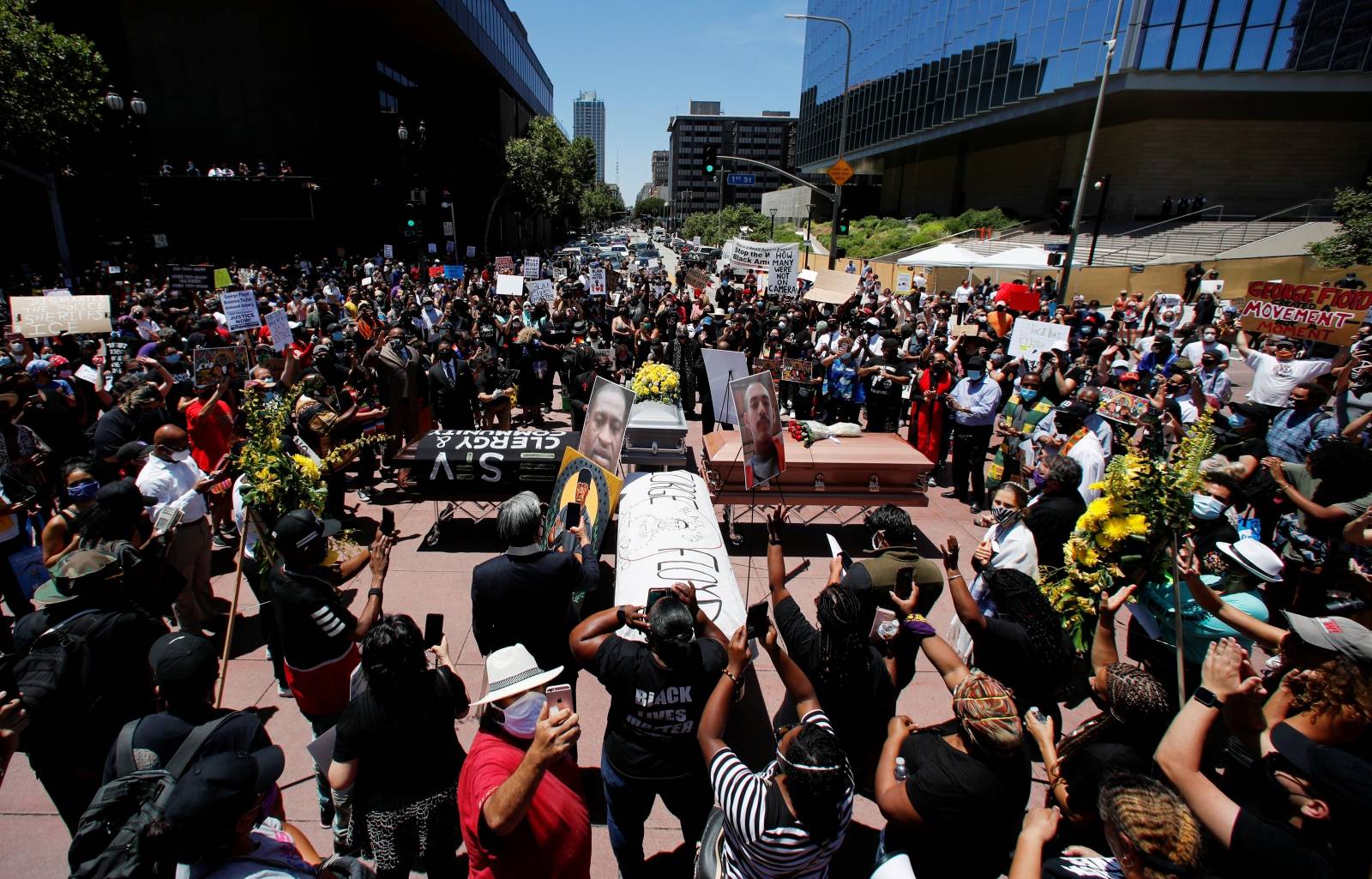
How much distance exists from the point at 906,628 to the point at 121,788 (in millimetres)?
3223

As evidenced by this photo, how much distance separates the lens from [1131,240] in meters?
32.2

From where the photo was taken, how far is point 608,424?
21.4 feet

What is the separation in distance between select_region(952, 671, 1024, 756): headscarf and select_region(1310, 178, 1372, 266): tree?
2797 centimetres

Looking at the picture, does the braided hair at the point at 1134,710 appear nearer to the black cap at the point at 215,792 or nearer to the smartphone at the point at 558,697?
the smartphone at the point at 558,697

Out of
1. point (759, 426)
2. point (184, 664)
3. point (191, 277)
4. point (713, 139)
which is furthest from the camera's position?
point (713, 139)

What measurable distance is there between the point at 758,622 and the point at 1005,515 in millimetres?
2456

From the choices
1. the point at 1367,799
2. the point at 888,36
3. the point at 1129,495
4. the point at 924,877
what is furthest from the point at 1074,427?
the point at 888,36

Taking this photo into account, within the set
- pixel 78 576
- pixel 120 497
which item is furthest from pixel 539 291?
pixel 78 576

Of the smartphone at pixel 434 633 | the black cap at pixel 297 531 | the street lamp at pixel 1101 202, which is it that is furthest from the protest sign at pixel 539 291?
the street lamp at pixel 1101 202

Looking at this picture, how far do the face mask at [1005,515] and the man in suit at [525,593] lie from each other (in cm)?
293

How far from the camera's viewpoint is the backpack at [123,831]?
6.16 feet

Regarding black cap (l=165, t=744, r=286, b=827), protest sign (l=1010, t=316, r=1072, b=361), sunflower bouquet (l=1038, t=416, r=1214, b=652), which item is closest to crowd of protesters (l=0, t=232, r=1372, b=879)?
black cap (l=165, t=744, r=286, b=827)

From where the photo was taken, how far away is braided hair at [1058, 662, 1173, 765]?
261cm

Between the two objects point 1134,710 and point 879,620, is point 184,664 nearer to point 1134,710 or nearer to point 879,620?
point 879,620
